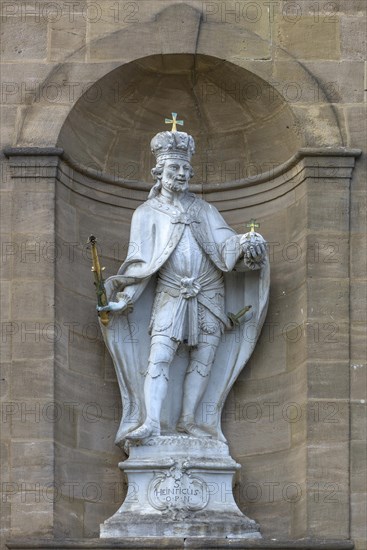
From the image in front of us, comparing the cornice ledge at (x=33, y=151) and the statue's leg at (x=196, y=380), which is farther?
the cornice ledge at (x=33, y=151)

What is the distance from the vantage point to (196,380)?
2142 centimetres

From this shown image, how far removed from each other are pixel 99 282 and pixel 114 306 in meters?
0.30

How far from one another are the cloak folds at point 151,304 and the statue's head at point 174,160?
0.60 ft

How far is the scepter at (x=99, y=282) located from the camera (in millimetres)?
20938

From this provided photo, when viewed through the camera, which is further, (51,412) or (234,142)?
(234,142)

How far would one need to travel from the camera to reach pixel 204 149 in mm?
22500

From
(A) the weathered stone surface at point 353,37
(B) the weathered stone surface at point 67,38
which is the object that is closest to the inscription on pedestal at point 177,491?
(B) the weathered stone surface at point 67,38

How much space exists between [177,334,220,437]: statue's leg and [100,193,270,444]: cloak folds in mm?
85

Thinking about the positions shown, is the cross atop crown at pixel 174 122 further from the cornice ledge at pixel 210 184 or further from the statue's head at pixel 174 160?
the cornice ledge at pixel 210 184

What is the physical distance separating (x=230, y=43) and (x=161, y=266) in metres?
1.96

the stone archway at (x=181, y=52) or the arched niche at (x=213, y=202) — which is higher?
the stone archway at (x=181, y=52)

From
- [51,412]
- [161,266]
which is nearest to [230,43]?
[161,266]

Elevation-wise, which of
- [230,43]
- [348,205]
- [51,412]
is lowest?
[51,412]

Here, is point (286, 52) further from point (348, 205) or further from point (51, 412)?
point (51, 412)
